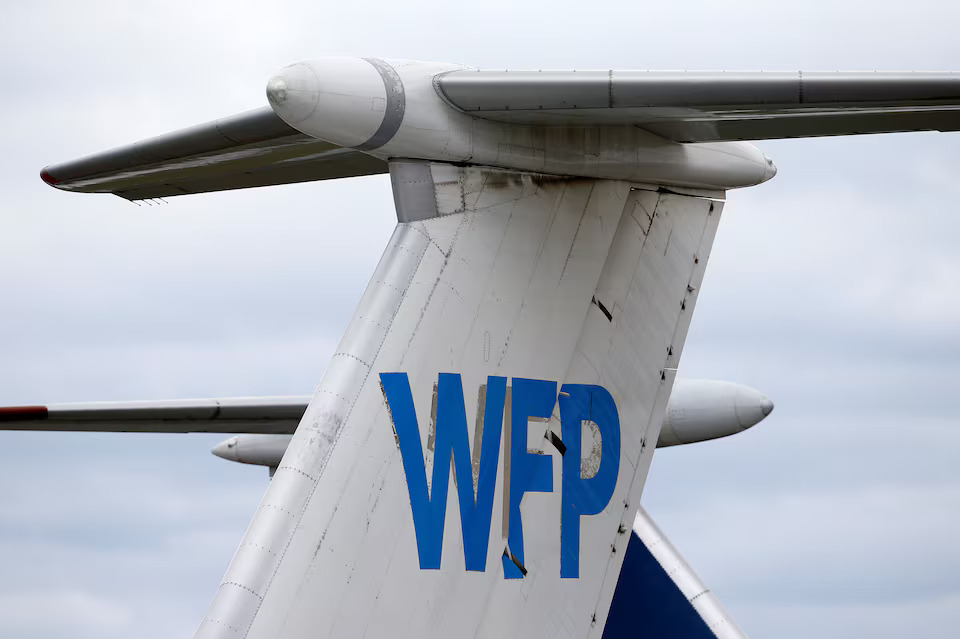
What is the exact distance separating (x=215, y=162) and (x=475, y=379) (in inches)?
79.3

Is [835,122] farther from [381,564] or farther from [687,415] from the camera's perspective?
[687,415]

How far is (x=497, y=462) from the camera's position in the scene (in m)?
6.13

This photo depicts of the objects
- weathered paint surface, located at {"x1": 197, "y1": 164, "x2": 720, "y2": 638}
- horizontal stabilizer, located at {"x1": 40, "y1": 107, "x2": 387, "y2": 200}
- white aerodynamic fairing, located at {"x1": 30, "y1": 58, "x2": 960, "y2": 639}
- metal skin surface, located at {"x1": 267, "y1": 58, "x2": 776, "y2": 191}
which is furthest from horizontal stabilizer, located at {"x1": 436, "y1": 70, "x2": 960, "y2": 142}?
horizontal stabilizer, located at {"x1": 40, "y1": 107, "x2": 387, "y2": 200}

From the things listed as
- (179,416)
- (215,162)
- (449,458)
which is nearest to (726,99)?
(449,458)

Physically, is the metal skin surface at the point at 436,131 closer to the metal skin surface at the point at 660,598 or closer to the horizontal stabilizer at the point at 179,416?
Result: the horizontal stabilizer at the point at 179,416

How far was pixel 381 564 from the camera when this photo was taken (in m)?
5.57

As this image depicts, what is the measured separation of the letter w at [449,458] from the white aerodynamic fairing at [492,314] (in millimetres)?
11

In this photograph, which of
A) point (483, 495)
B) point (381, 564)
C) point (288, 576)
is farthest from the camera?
point (483, 495)

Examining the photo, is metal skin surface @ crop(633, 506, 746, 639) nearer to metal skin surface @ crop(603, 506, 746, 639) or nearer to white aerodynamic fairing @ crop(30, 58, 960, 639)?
metal skin surface @ crop(603, 506, 746, 639)

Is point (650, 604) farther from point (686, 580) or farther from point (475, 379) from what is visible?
point (475, 379)

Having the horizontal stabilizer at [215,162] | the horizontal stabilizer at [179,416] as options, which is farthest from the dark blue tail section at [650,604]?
the horizontal stabilizer at [215,162]

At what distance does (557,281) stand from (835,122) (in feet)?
5.03

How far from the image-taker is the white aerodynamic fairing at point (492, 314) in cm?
539

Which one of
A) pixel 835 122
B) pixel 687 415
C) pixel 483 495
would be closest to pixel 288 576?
pixel 483 495
